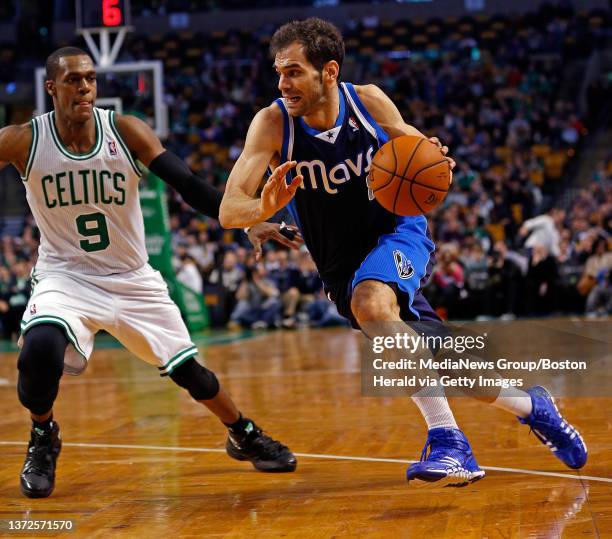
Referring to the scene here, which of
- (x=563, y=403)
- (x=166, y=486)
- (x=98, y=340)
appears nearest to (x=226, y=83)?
(x=98, y=340)

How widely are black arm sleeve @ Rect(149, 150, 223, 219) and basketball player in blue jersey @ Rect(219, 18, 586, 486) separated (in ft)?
1.01

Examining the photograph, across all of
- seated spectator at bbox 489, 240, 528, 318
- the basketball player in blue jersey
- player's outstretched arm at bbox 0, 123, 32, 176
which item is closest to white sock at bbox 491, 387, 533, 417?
the basketball player in blue jersey

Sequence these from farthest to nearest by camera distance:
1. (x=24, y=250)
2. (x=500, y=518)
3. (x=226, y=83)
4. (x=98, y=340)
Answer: (x=226, y=83)
(x=24, y=250)
(x=98, y=340)
(x=500, y=518)

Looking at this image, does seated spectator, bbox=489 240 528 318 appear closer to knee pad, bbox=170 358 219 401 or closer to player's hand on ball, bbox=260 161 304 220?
knee pad, bbox=170 358 219 401

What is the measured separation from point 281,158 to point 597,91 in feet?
64.5

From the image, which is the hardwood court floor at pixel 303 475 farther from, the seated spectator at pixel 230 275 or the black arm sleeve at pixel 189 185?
the seated spectator at pixel 230 275

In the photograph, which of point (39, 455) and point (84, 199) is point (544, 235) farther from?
point (39, 455)

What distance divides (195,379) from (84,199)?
3.31 feet

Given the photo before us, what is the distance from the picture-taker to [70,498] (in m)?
4.29

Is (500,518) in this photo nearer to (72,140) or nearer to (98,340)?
(72,140)

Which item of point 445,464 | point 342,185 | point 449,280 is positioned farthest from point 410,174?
point 449,280

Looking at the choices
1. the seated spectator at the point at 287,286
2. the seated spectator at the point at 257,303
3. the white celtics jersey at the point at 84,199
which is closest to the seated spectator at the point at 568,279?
the seated spectator at the point at 287,286

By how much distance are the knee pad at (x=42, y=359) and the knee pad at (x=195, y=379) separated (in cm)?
58

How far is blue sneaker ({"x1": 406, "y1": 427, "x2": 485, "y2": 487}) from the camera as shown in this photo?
12.6 ft
